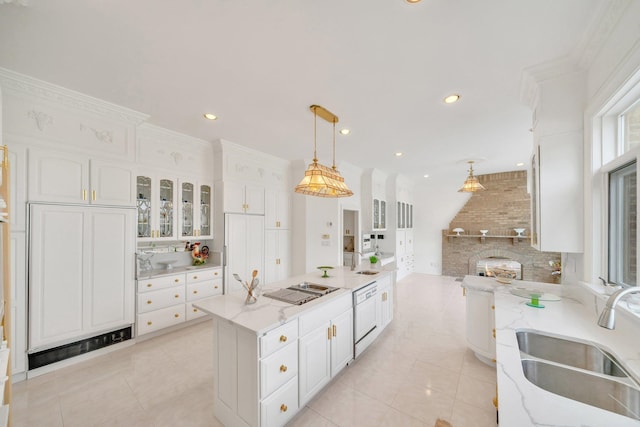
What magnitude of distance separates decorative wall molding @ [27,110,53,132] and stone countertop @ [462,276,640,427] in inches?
153

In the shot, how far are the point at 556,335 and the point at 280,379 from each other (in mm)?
1738

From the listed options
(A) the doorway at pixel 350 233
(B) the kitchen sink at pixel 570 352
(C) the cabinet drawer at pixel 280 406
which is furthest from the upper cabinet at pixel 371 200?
(C) the cabinet drawer at pixel 280 406

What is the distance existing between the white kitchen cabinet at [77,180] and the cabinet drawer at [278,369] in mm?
2516

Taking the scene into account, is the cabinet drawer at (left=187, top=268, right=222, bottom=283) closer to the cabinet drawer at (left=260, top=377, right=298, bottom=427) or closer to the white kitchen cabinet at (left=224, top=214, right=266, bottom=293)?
the white kitchen cabinet at (left=224, top=214, right=266, bottom=293)

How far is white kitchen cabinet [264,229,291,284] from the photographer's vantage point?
441 centimetres

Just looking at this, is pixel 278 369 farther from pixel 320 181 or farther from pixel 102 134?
pixel 102 134

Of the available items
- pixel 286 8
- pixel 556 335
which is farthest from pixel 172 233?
pixel 556 335

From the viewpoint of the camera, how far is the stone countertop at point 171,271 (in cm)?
307

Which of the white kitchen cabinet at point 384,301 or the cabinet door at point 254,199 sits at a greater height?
the cabinet door at point 254,199

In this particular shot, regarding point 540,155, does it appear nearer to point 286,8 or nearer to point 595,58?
point 595,58

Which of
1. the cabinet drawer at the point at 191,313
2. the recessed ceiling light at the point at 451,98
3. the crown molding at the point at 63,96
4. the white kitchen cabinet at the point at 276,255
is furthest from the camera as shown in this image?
the white kitchen cabinet at the point at 276,255

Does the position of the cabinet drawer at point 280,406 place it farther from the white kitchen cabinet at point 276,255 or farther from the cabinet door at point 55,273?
the white kitchen cabinet at point 276,255

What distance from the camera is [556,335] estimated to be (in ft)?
4.88

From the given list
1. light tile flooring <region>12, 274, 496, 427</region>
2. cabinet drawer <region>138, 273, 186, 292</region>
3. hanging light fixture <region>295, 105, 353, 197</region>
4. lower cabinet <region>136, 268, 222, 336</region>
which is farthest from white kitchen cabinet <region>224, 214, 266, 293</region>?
hanging light fixture <region>295, 105, 353, 197</region>
